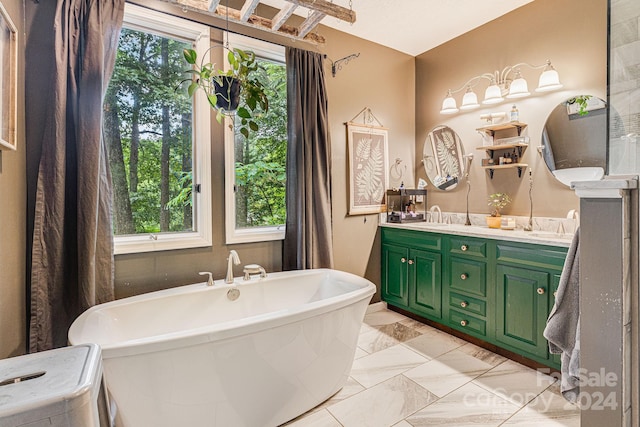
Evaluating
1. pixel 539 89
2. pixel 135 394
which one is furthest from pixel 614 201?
pixel 135 394

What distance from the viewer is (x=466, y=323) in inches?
105

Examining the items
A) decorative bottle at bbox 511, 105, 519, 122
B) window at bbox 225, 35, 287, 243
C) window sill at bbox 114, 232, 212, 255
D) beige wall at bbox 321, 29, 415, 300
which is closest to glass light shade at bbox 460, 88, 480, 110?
decorative bottle at bbox 511, 105, 519, 122

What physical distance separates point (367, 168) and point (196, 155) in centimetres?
171

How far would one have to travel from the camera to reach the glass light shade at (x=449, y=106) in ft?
10.5

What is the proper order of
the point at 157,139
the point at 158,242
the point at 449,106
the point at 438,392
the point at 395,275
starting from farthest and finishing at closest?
Answer: the point at 395,275
the point at 449,106
the point at 157,139
the point at 158,242
the point at 438,392

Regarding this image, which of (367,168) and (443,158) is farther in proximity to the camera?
(443,158)

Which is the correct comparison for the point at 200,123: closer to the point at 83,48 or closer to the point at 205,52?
the point at 205,52

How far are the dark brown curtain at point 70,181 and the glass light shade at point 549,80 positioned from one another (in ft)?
10.3

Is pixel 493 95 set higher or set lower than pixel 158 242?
higher

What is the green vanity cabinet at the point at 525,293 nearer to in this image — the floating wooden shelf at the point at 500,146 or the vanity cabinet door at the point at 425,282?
the vanity cabinet door at the point at 425,282

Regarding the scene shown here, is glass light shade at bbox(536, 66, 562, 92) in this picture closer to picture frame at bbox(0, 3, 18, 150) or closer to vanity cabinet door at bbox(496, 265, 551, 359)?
vanity cabinet door at bbox(496, 265, 551, 359)

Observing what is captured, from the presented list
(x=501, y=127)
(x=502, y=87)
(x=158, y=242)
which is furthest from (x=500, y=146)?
(x=158, y=242)

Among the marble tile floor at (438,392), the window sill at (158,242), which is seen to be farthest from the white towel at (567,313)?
the window sill at (158,242)

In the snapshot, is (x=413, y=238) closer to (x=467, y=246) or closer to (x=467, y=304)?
(x=467, y=246)
